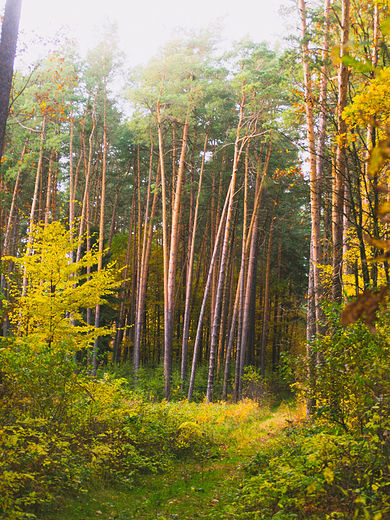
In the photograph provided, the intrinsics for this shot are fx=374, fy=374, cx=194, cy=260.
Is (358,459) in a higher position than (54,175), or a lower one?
lower

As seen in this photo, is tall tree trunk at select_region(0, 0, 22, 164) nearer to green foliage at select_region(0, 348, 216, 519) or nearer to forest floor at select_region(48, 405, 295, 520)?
green foliage at select_region(0, 348, 216, 519)

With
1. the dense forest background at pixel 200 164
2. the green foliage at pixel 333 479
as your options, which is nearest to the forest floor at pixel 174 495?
the green foliage at pixel 333 479

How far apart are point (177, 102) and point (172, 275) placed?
5.51 meters

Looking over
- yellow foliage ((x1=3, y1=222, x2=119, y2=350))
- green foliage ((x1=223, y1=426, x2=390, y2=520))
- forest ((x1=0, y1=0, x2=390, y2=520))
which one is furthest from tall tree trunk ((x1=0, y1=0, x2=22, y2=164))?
green foliage ((x1=223, y1=426, x2=390, y2=520))

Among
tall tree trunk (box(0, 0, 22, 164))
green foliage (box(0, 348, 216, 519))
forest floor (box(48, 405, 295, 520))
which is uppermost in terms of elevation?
tall tree trunk (box(0, 0, 22, 164))

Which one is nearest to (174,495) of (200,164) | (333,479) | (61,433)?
(61,433)

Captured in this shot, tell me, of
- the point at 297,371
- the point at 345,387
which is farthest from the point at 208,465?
the point at 345,387

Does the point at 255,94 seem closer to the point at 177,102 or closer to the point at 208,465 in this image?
the point at 177,102

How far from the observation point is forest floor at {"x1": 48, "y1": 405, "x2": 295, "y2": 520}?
407 centimetres

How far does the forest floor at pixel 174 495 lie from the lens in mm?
4070

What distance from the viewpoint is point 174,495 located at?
496 cm

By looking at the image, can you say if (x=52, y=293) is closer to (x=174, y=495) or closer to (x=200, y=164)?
(x=174, y=495)

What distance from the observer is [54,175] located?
16766 mm

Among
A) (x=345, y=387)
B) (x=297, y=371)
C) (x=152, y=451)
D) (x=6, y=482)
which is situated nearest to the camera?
(x=6, y=482)
